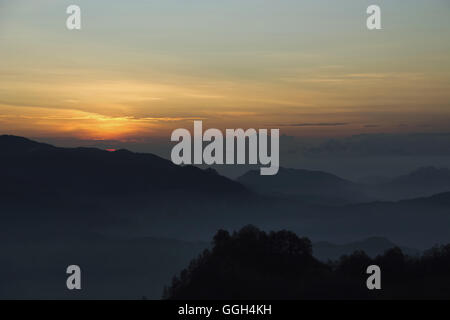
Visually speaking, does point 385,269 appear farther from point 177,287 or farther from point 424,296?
point 177,287

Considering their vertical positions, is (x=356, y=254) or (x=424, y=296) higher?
(x=356, y=254)

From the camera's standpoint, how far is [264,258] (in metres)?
56.2
